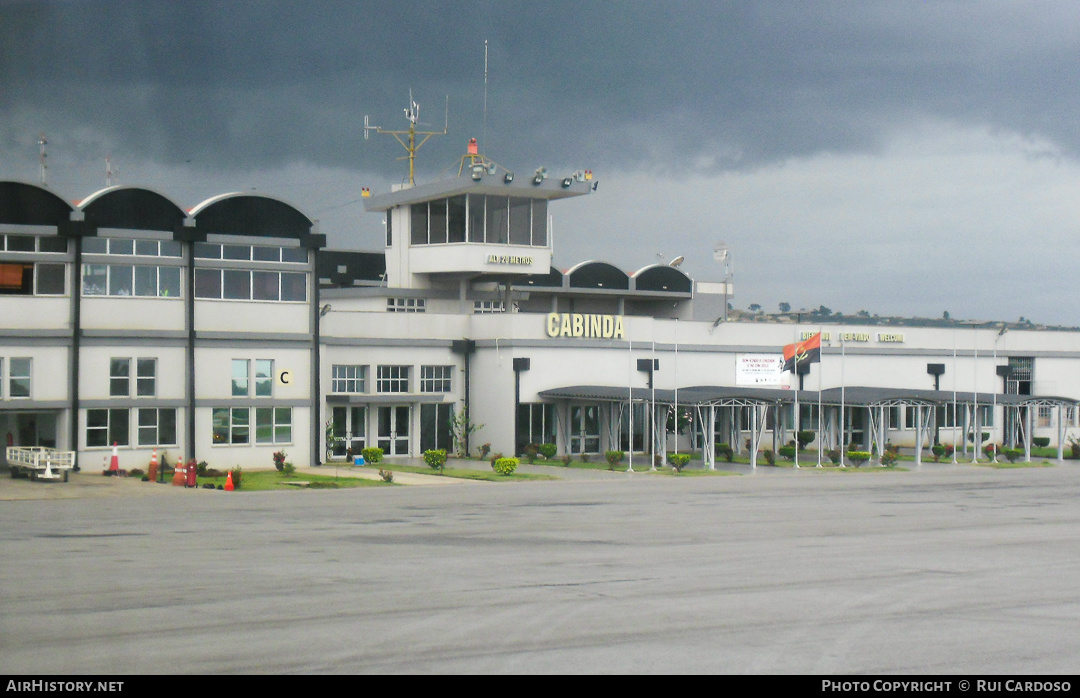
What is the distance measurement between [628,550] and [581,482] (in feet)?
64.7

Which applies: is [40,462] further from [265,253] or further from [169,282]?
[265,253]

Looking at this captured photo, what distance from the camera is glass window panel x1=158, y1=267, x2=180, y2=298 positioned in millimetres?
43969

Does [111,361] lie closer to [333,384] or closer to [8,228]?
[8,228]

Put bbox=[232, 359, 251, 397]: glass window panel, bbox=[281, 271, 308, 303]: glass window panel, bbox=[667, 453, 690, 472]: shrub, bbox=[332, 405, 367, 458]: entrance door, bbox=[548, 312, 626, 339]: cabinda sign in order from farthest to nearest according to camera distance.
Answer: bbox=[548, 312, 626, 339]: cabinda sign < bbox=[332, 405, 367, 458]: entrance door < bbox=[667, 453, 690, 472]: shrub < bbox=[281, 271, 308, 303]: glass window panel < bbox=[232, 359, 251, 397]: glass window panel

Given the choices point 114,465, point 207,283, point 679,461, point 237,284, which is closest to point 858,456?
point 679,461

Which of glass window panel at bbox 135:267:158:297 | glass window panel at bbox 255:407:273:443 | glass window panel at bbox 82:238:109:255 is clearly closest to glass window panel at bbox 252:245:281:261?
glass window panel at bbox 135:267:158:297

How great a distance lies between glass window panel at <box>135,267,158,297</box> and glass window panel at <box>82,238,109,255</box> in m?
1.34

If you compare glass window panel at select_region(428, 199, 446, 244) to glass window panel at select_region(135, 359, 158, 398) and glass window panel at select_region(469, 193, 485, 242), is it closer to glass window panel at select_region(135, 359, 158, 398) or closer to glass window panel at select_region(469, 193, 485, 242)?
glass window panel at select_region(469, 193, 485, 242)

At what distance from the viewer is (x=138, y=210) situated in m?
43.2

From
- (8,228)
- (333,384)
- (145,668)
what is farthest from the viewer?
(333,384)

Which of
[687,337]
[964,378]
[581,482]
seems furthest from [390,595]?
[964,378]

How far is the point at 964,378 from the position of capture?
2606 inches

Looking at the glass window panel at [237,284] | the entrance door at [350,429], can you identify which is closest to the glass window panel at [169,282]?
the glass window panel at [237,284]

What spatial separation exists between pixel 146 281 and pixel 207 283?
2.33 meters
